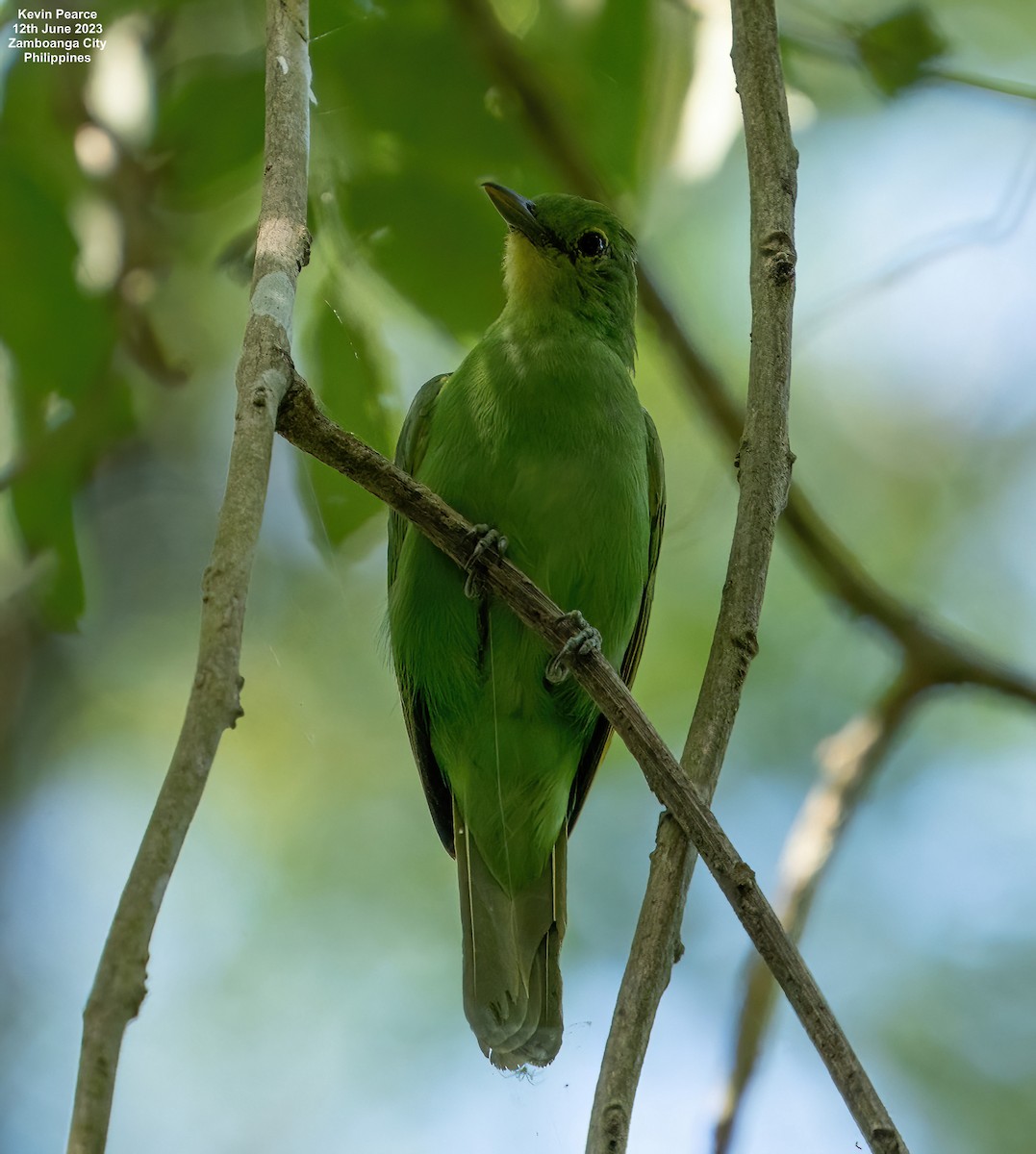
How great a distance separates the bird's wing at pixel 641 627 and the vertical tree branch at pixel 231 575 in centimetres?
197

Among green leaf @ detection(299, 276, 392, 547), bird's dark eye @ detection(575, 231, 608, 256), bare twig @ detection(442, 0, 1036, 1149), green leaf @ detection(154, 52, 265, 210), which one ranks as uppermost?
bird's dark eye @ detection(575, 231, 608, 256)


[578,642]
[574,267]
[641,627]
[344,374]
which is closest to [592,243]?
[574,267]

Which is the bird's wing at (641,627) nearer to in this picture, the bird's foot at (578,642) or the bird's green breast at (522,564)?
the bird's green breast at (522,564)

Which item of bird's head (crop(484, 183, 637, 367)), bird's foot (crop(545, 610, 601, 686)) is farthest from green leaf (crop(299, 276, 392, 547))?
bird's head (crop(484, 183, 637, 367))

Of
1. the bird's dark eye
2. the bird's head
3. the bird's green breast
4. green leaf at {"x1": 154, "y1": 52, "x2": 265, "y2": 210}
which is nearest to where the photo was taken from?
green leaf at {"x1": 154, "y1": 52, "x2": 265, "y2": 210}

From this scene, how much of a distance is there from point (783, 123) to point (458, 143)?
1.01 m

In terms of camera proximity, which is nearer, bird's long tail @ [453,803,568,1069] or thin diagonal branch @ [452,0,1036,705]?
bird's long tail @ [453,803,568,1069]

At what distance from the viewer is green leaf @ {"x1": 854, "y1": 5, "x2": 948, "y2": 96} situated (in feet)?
14.8

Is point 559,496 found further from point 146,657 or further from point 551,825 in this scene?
point 146,657

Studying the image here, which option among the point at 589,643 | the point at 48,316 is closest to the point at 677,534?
the point at 589,643

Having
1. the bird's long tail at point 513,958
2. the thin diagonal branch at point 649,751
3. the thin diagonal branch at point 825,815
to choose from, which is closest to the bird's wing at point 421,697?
the bird's long tail at point 513,958

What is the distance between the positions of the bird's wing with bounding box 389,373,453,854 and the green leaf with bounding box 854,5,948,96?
175 cm

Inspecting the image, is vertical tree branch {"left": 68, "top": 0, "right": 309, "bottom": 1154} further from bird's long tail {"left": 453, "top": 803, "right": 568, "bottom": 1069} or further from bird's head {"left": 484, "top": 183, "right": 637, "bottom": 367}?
bird's long tail {"left": 453, "top": 803, "right": 568, "bottom": 1069}

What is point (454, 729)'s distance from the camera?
4.59 meters
